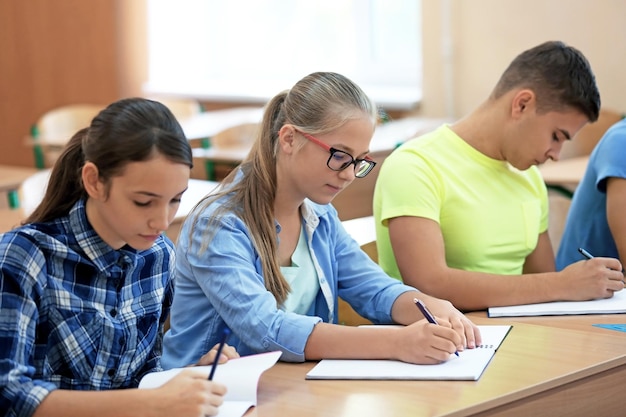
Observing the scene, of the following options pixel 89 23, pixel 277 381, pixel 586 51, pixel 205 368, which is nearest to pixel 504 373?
pixel 277 381

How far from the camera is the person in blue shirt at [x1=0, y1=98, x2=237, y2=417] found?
52.9 inches

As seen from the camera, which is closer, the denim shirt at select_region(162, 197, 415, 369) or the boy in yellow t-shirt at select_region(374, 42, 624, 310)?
the denim shirt at select_region(162, 197, 415, 369)

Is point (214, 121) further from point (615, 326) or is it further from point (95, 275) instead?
point (95, 275)

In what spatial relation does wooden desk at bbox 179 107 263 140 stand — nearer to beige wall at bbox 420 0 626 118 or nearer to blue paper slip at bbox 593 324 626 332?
beige wall at bbox 420 0 626 118

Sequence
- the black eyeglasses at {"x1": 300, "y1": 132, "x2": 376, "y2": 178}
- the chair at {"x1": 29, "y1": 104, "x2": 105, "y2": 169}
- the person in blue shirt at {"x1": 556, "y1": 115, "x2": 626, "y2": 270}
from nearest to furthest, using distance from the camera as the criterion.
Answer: the black eyeglasses at {"x1": 300, "y1": 132, "x2": 376, "y2": 178}, the person in blue shirt at {"x1": 556, "y1": 115, "x2": 626, "y2": 270}, the chair at {"x1": 29, "y1": 104, "x2": 105, "y2": 169}

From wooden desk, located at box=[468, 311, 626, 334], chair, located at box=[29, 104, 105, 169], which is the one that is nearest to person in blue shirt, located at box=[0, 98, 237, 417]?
wooden desk, located at box=[468, 311, 626, 334]

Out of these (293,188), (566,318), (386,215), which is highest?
(293,188)

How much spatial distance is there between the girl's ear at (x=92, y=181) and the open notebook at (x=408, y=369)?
46 cm

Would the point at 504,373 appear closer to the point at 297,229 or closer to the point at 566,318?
the point at 566,318

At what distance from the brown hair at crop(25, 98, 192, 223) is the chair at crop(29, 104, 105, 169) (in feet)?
12.3

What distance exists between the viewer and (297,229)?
6.27ft

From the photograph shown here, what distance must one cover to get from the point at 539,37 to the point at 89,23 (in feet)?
12.6

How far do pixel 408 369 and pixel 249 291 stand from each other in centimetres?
31

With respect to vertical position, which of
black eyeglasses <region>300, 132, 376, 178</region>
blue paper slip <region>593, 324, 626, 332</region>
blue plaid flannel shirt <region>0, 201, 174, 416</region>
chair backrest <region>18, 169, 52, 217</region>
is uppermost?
black eyeglasses <region>300, 132, 376, 178</region>
